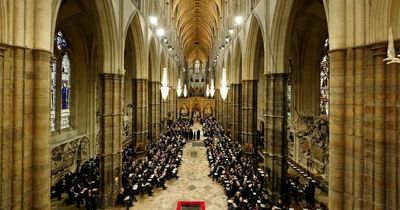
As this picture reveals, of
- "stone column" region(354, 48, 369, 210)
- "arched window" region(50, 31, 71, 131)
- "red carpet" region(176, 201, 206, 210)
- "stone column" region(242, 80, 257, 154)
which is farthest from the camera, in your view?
"stone column" region(242, 80, 257, 154)

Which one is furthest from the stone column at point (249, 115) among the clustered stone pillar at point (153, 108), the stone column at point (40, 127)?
the stone column at point (40, 127)

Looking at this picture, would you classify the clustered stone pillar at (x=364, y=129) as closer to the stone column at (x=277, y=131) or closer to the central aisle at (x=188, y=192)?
the stone column at (x=277, y=131)

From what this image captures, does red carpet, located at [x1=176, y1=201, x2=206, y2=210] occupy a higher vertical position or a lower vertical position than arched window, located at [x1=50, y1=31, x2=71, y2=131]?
lower

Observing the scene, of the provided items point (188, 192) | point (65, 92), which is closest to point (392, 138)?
point (188, 192)

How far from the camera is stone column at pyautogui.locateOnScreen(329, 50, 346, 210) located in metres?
6.59

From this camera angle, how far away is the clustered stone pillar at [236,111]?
79.0 feet

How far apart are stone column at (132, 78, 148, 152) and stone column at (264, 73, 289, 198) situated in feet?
31.0

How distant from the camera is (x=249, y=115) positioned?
19641mm

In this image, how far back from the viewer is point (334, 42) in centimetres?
664

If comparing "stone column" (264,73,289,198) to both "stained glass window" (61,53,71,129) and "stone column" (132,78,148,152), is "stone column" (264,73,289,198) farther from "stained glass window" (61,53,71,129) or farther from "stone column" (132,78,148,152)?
"stained glass window" (61,53,71,129)

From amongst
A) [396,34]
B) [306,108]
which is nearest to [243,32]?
[306,108]

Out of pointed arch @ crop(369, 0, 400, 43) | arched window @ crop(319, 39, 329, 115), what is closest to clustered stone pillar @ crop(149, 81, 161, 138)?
arched window @ crop(319, 39, 329, 115)

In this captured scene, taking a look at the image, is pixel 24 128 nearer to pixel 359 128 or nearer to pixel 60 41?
pixel 359 128

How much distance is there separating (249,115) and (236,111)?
4.72 metres
